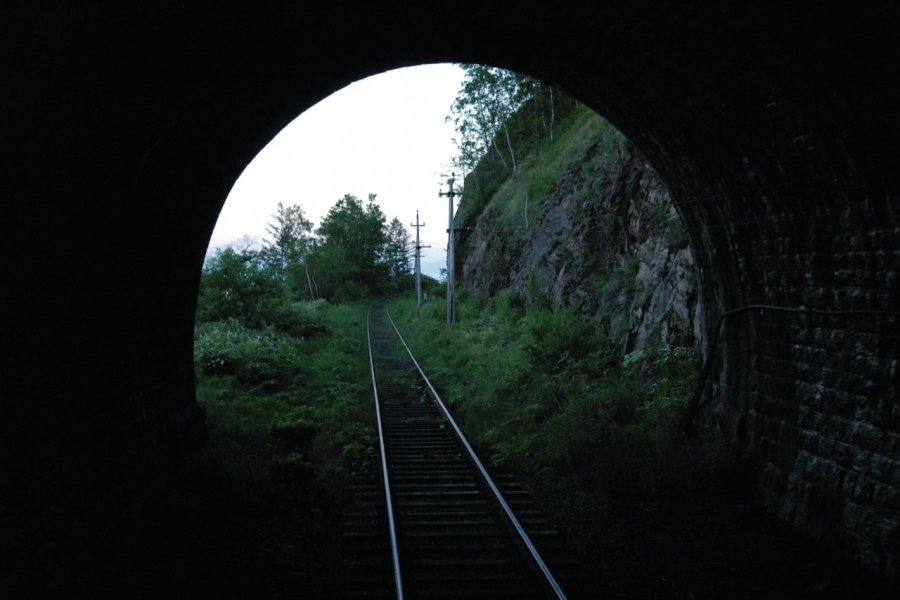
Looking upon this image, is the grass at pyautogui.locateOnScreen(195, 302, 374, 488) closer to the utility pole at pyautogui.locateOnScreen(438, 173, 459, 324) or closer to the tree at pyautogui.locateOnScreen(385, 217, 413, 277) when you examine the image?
the utility pole at pyautogui.locateOnScreen(438, 173, 459, 324)

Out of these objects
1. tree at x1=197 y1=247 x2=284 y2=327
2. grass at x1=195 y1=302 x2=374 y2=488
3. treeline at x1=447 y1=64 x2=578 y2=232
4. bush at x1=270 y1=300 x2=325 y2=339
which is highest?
treeline at x1=447 y1=64 x2=578 y2=232

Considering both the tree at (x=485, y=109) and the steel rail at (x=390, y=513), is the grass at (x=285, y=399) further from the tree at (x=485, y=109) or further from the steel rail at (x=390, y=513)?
the tree at (x=485, y=109)

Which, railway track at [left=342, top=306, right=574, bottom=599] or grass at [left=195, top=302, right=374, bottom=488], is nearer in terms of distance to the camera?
railway track at [left=342, top=306, right=574, bottom=599]

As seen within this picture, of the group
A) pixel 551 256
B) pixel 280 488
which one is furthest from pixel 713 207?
pixel 551 256

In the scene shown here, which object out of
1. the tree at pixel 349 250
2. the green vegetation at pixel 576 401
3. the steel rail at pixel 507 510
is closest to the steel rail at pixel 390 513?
the steel rail at pixel 507 510

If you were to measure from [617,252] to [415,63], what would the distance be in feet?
24.2

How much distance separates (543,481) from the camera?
696cm

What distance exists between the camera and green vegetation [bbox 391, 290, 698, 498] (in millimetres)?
6945

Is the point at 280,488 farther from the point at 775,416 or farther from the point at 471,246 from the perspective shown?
the point at 471,246

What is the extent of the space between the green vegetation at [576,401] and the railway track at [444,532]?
853 millimetres

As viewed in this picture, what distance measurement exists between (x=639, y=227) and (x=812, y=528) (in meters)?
7.19

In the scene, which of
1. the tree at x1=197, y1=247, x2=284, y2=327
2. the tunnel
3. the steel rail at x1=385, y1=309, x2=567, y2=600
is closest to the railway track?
the steel rail at x1=385, y1=309, x2=567, y2=600

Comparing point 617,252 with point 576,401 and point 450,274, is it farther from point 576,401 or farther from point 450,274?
point 450,274

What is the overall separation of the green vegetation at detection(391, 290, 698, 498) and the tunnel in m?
0.99
